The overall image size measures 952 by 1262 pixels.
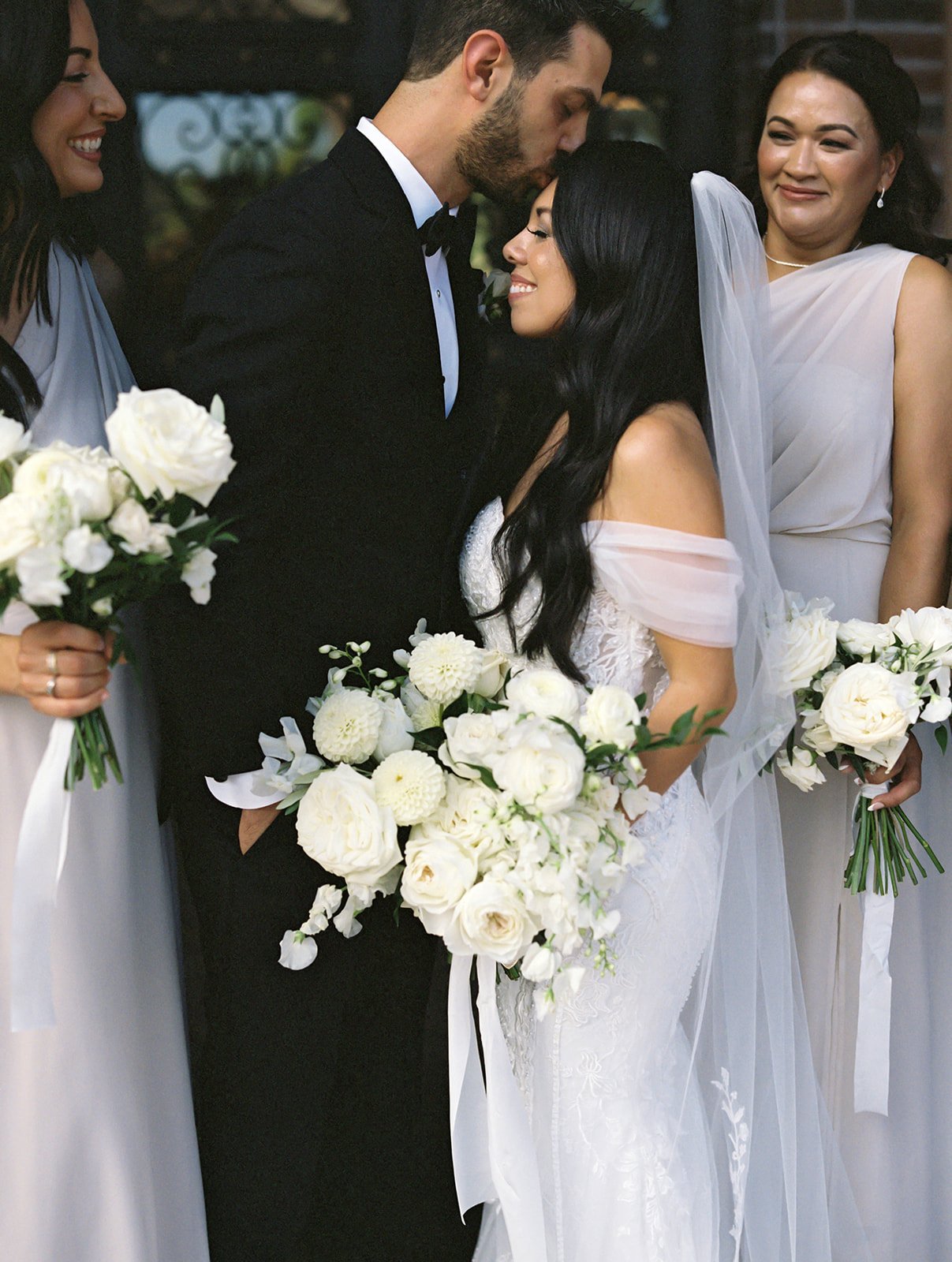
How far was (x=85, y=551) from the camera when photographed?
1737 millimetres

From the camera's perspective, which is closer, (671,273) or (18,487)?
(18,487)

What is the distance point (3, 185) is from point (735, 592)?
4.78ft

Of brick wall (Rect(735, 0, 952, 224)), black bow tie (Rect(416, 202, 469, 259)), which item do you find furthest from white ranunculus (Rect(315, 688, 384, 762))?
brick wall (Rect(735, 0, 952, 224))

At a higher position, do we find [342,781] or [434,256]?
[434,256]

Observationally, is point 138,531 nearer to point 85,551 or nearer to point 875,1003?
point 85,551

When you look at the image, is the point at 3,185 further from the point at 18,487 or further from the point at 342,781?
the point at 342,781

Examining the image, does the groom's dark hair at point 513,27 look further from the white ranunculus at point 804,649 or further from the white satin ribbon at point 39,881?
the white satin ribbon at point 39,881

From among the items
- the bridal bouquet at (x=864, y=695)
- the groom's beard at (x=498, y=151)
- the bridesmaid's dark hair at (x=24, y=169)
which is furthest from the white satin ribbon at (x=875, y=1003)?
the bridesmaid's dark hair at (x=24, y=169)

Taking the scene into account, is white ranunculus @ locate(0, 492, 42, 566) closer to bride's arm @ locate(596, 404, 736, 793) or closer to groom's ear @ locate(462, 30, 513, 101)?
bride's arm @ locate(596, 404, 736, 793)

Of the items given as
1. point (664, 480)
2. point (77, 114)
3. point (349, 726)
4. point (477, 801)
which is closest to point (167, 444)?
point (349, 726)

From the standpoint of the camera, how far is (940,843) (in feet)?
9.72

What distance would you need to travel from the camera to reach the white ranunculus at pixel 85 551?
1728 mm

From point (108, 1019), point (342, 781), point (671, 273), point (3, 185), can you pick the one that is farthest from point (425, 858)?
point (3, 185)

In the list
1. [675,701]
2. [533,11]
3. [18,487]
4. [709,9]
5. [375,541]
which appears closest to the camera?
[18,487]
